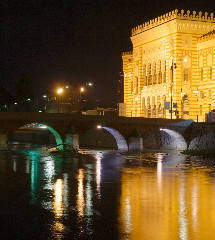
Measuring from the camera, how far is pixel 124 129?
242 feet

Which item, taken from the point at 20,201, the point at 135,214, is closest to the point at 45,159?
the point at 20,201

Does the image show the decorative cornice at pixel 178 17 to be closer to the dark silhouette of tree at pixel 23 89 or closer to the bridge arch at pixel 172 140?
the bridge arch at pixel 172 140

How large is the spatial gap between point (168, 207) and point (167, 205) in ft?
1.85

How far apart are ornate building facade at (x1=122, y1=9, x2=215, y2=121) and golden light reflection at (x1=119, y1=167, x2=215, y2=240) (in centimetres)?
3506

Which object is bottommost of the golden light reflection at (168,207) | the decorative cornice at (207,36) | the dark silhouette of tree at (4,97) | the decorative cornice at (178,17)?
the golden light reflection at (168,207)

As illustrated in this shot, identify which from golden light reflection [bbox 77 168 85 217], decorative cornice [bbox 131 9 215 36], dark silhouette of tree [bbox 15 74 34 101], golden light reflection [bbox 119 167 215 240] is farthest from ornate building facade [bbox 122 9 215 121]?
dark silhouette of tree [bbox 15 74 34 101]

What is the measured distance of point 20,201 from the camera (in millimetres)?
29578

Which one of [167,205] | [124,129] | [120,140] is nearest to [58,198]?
[167,205]

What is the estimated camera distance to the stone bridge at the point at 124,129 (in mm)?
65812

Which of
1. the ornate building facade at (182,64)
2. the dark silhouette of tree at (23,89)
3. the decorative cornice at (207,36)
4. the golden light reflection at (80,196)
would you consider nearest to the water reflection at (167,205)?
the golden light reflection at (80,196)

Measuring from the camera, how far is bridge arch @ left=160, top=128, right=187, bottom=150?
251 feet

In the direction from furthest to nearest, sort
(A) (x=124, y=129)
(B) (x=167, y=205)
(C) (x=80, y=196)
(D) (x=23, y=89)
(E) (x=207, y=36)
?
(D) (x=23, y=89) → (E) (x=207, y=36) → (A) (x=124, y=129) → (C) (x=80, y=196) → (B) (x=167, y=205)

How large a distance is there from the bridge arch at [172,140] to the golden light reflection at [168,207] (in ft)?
112

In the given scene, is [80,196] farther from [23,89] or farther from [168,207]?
[23,89]
